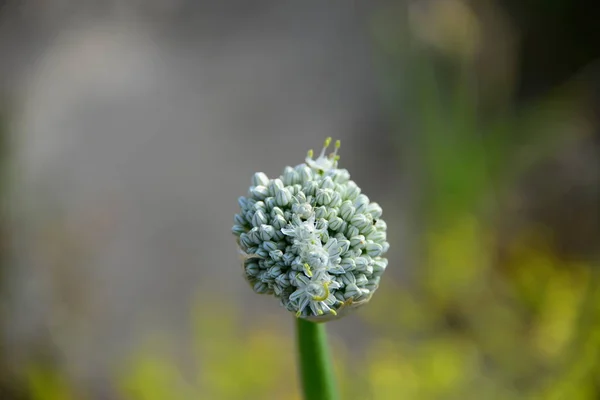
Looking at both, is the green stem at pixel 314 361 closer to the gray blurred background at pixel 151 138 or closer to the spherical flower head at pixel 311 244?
the spherical flower head at pixel 311 244

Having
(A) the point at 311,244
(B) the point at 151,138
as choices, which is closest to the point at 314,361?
(A) the point at 311,244

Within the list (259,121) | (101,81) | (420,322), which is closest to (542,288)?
(420,322)

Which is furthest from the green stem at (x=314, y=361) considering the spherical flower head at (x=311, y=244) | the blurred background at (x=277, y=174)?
the blurred background at (x=277, y=174)

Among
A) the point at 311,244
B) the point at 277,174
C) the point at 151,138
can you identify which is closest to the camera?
the point at 311,244

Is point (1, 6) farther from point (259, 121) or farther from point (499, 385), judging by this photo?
point (499, 385)

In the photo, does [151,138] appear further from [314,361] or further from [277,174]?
[314,361]

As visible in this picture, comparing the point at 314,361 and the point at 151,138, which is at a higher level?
the point at 151,138

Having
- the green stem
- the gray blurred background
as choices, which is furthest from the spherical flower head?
the gray blurred background
